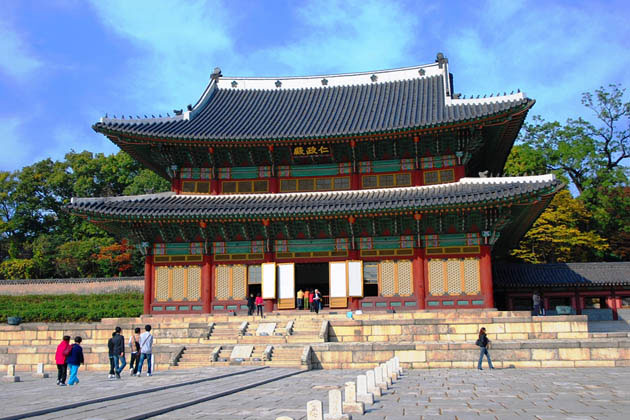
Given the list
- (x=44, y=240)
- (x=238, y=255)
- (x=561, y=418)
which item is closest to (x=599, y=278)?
(x=238, y=255)

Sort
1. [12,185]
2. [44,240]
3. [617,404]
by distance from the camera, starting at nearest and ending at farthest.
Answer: [617,404] → [44,240] → [12,185]

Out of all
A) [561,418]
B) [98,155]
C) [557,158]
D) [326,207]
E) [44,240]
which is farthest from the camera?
[98,155]

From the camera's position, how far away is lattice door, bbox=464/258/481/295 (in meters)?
26.5

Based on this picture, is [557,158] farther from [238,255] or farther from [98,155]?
[98,155]

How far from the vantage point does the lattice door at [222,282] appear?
1121 inches

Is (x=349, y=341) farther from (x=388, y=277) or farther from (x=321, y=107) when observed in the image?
(x=321, y=107)

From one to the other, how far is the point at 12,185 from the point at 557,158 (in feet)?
189

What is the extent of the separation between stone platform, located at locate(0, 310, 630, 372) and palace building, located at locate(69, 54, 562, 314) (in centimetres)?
196

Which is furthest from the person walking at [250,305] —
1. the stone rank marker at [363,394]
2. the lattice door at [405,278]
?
the stone rank marker at [363,394]

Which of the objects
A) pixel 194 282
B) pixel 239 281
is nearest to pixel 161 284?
pixel 194 282

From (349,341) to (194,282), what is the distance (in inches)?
373

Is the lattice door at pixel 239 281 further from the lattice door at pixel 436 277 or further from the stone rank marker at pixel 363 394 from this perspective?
the stone rank marker at pixel 363 394

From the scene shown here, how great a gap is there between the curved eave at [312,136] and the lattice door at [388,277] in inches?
246

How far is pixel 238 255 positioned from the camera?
1136 inches
